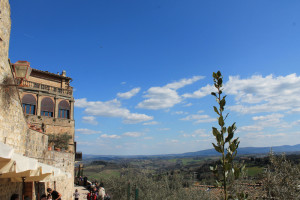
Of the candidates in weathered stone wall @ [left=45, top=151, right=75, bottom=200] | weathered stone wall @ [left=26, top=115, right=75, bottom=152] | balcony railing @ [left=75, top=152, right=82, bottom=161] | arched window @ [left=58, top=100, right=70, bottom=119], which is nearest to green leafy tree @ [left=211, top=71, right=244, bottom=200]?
weathered stone wall @ [left=45, top=151, right=75, bottom=200]

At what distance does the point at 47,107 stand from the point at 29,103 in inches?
71.0

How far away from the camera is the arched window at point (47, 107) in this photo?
2350cm

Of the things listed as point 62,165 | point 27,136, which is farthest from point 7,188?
point 62,165

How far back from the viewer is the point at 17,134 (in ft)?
25.9

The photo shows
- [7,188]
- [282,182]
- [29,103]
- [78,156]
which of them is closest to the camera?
[282,182]

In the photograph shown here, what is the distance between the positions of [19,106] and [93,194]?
8258mm

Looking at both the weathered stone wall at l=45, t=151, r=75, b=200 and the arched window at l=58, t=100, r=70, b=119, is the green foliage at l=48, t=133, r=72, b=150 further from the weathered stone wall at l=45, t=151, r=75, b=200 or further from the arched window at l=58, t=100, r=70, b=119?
the weathered stone wall at l=45, t=151, r=75, b=200

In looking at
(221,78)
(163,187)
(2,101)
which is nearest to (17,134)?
(2,101)

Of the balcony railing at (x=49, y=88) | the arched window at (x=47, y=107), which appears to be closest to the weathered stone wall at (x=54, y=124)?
the arched window at (x=47, y=107)

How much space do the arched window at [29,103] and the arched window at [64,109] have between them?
2.67 metres

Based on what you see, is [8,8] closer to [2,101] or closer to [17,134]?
[2,101]

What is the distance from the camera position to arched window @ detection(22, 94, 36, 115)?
2217cm

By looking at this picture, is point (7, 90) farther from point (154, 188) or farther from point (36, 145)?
point (154, 188)

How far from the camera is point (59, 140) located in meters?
22.0
